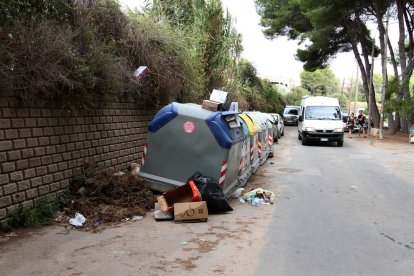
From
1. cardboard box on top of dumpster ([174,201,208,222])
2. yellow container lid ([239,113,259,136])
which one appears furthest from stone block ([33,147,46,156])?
yellow container lid ([239,113,259,136])

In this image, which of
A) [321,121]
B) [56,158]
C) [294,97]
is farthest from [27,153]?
[294,97]

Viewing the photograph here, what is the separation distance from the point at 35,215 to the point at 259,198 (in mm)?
4009

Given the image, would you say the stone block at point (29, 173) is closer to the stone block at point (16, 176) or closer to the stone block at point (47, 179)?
the stone block at point (16, 176)

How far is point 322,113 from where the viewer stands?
21750mm

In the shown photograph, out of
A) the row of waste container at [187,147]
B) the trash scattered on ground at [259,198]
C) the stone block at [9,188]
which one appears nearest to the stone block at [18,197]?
the stone block at [9,188]

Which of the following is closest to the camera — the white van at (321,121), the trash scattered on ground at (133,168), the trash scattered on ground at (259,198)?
the trash scattered on ground at (259,198)

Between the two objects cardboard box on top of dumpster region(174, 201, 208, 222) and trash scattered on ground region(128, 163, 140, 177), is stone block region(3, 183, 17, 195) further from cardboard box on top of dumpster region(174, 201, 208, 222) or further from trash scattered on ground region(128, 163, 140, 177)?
trash scattered on ground region(128, 163, 140, 177)

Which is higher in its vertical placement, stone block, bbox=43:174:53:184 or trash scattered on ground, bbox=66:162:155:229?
stone block, bbox=43:174:53:184

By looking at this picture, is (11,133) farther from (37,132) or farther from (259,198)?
(259,198)

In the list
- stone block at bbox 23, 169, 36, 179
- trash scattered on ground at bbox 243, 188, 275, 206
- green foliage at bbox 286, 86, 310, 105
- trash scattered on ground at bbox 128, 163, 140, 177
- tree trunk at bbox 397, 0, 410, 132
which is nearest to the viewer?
stone block at bbox 23, 169, 36, 179

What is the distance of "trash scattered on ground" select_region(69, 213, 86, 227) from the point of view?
6.07 meters

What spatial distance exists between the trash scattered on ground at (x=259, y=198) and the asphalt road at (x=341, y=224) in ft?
0.74

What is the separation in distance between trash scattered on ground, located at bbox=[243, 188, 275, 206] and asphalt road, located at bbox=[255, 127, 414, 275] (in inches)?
8.8

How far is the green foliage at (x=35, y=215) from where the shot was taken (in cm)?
578
